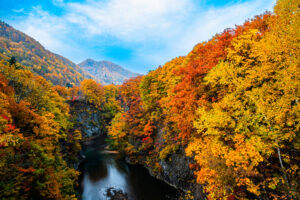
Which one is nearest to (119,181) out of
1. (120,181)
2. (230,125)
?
(120,181)

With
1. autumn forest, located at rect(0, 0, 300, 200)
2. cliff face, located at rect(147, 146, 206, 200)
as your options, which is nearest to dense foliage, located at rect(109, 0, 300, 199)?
autumn forest, located at rect(0, 0, 300, 200)

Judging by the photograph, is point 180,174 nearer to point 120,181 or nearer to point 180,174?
point 180,174

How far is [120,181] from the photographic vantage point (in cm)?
2303

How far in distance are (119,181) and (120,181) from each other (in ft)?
0.59

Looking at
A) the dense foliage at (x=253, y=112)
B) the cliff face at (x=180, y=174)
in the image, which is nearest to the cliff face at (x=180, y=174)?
the cliff face at (x=180, y=174)

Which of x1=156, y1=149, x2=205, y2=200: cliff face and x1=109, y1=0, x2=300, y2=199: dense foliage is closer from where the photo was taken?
x1=109, y1=0, x2=300, y2=199: dense foliage

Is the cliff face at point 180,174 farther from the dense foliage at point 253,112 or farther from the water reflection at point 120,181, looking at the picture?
the dense foliage at point 253,112

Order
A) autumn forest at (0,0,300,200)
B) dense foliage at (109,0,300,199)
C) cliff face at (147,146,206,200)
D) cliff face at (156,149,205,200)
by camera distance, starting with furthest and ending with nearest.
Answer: cliff face at (156,149,205,200) < cliff face at (147,146,206,200) < autumn forest at (0,0,300,200) < dense foliage at (109,0,300,199)

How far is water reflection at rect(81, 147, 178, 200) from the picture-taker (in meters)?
18.6

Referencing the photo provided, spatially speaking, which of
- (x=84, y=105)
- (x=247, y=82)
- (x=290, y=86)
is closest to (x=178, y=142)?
(x=247, y=82)

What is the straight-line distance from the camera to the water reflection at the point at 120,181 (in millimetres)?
18594

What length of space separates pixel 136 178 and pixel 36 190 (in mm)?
16258

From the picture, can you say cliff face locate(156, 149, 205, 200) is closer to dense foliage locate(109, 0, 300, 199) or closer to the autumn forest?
the autumn forest

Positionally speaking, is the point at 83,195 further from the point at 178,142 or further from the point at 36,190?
the point at 178,142
